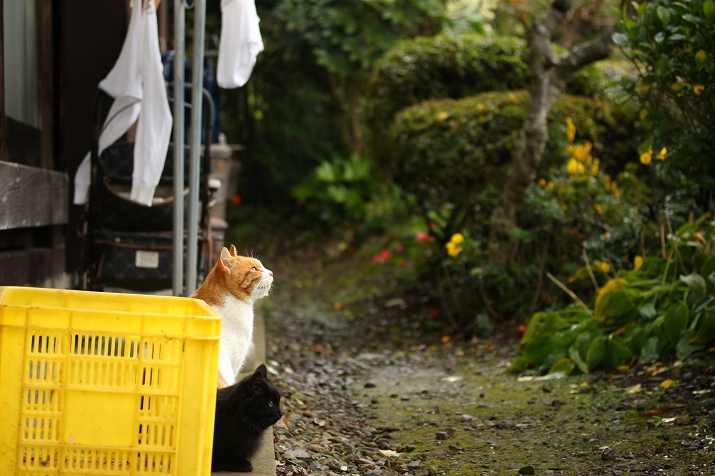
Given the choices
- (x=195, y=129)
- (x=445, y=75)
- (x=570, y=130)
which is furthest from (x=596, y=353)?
(x=445, y=75)

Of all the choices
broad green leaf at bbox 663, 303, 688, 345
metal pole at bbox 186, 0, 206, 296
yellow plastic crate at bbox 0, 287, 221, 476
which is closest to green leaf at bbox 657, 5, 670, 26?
broad green leaf at bbox 663, 303, 688, 345

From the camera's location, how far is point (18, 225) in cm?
382

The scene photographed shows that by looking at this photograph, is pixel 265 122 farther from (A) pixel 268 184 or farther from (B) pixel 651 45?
(B) pixel 651 45

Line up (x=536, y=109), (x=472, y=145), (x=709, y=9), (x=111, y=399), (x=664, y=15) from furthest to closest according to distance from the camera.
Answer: (x=472, y=145), (x=536, y=109), (x=664, y=15), (x=709, y=9), (x=111, y=399)

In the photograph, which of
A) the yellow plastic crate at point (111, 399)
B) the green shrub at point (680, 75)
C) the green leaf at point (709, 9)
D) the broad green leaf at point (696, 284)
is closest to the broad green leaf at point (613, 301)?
the broad green leaf at point (696, 284)

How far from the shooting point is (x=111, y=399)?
2119 mm

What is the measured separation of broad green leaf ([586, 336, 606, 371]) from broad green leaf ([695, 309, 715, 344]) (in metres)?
0.55

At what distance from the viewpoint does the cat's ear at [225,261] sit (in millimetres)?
2986

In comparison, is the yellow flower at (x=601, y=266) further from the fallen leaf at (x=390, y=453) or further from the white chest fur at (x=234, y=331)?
the white chest fur at (x=234, y=331)

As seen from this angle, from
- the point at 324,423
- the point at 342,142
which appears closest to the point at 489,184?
the point at 324,423

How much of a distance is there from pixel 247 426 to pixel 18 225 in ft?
6.61

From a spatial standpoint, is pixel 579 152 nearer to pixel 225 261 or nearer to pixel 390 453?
pixel 390 453

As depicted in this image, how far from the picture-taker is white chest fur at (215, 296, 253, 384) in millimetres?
2965

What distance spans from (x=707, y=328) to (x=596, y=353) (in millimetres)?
659
